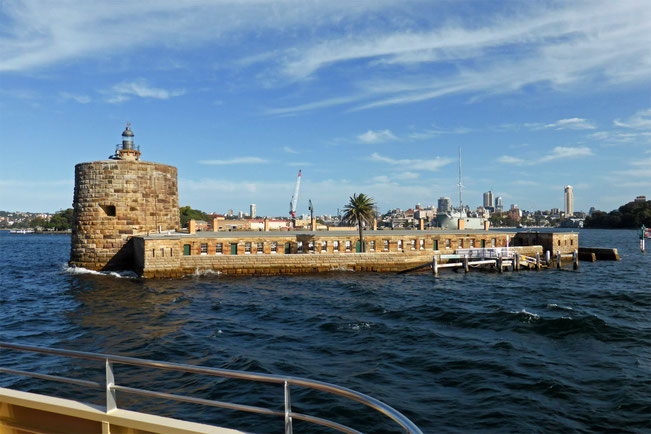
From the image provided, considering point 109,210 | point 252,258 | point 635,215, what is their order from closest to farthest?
point 109,210 < point 252,258 < point 635,215

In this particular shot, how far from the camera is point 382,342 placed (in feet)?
52.6

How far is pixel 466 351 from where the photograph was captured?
14930 millimetres

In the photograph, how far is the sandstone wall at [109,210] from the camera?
1383 inches

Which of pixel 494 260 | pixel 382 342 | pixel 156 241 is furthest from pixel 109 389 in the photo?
pixel 494 260

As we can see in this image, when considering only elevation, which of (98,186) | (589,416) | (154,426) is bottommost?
(589,416)

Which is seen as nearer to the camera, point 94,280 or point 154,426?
point 154,426

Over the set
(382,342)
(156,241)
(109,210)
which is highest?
(109,210)

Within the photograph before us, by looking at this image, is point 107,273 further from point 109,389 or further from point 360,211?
point 109,389

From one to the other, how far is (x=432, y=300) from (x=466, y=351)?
10.3 metres

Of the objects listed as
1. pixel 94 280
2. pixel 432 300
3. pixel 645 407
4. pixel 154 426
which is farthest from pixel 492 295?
pixel 94 280

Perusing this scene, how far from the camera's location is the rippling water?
10414 mm

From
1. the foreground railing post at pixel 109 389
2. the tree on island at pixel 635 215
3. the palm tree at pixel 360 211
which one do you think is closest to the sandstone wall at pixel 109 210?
the palm tree at pixel 360 211

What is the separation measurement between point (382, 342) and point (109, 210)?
29.4 metres

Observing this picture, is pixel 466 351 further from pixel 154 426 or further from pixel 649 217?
pixel 649 217
